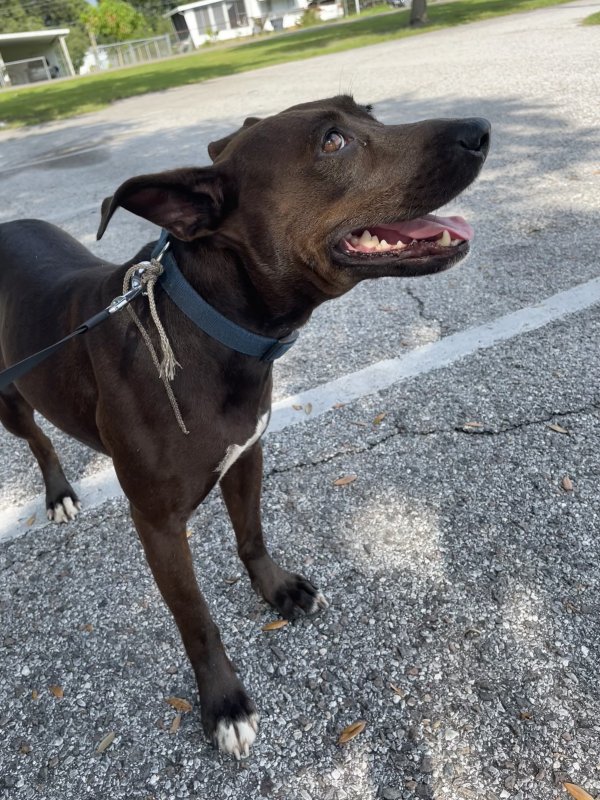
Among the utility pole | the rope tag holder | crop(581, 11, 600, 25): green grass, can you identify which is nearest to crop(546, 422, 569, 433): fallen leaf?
the rope tag holder

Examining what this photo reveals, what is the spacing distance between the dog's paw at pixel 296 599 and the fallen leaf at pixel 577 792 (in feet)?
3.33

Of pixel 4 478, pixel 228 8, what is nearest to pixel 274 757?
pixel 4 478

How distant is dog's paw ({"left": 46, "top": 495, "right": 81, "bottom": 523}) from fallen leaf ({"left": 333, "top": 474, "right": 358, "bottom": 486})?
1.33 m

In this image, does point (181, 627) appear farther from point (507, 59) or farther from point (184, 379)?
point (507, 59)

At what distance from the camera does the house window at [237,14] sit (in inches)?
2842

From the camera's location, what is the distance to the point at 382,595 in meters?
2.49

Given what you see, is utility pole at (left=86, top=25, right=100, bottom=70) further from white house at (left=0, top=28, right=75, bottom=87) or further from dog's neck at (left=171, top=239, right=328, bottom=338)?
dog's neck at (left=171, top=239, right=328, bottom=338)

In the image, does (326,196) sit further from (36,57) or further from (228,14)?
(228,14)

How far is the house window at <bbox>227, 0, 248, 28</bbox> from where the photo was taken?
7219 cm

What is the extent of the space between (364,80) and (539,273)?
10837 mm

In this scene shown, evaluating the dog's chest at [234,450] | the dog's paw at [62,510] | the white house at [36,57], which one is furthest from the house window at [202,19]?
the dog's chest at [234,450]

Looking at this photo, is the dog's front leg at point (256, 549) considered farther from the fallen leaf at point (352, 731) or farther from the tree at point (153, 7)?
the tree at point (153, 7)

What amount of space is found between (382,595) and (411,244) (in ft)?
4.52

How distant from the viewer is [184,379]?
1.98m
